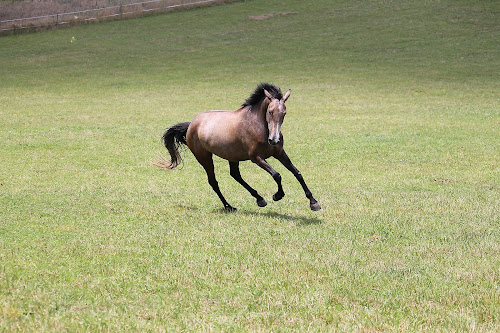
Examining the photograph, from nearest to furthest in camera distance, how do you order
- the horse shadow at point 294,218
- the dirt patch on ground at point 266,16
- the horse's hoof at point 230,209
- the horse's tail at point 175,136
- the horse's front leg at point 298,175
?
the horse shadow at point 294,218 → the horse's front leg at point 298,175 → the horse's hoof at point 230,209 → the horse's tail at point 175,136 → the dirt patch on ground at point 266,16

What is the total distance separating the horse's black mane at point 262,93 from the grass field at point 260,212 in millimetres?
2047

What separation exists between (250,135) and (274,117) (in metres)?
0.88

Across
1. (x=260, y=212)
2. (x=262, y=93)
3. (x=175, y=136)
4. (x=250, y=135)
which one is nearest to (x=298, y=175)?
(x=250, y=135)

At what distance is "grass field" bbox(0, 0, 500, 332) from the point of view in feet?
20.7

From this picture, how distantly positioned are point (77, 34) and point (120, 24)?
4656 millimetres

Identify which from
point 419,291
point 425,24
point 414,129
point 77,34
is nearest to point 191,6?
point 77,34

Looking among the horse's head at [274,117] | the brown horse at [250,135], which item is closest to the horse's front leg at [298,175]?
the brown horse at [250,135]

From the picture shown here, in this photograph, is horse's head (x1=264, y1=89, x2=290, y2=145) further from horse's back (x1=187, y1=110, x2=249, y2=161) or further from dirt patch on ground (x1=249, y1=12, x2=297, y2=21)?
dirt patch on ground (x1=249, y1=12, x2=297, y2=21)

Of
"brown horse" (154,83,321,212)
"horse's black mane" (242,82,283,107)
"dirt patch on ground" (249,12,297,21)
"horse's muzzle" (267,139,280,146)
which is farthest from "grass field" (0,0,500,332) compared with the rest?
"dirt patch on ground" (249,12,297,21)

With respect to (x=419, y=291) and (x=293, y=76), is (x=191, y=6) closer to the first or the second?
(x=293, y=76)

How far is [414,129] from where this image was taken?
23891 millimetres

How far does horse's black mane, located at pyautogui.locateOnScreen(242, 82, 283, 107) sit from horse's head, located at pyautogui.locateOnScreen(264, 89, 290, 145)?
7.6 inches

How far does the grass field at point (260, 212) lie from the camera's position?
6.30 m

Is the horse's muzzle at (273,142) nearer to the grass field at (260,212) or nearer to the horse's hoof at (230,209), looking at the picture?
the grass field at (260,212)
